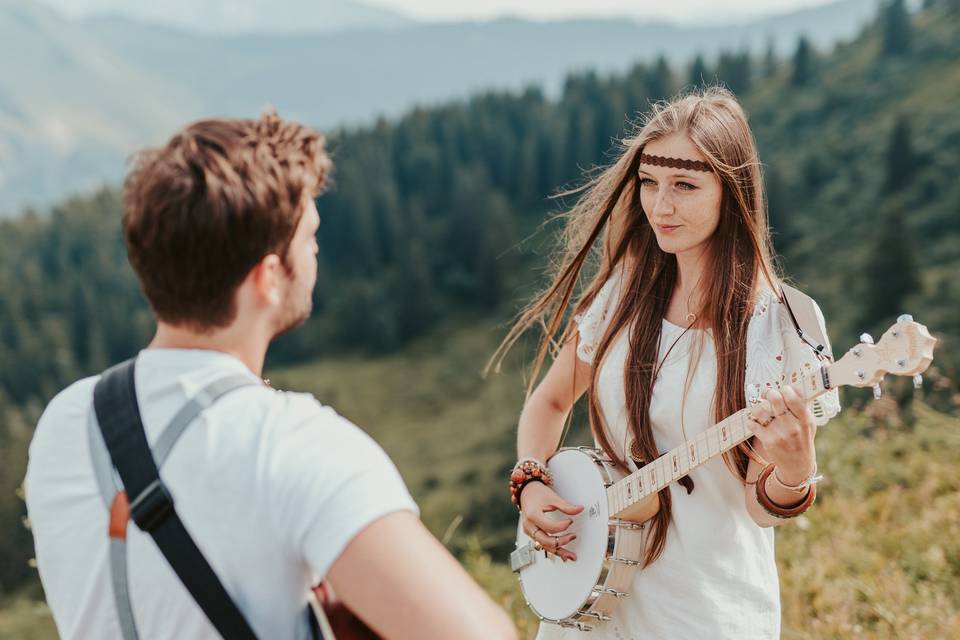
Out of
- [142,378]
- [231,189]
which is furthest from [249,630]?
[231,189]

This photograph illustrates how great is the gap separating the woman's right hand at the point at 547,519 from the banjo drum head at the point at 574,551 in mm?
39

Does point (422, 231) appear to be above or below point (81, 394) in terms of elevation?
below

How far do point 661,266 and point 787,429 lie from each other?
3.39ft

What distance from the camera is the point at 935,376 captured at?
5.67m

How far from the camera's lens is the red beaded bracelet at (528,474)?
12.1 feet

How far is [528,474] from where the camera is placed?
12.1 ft

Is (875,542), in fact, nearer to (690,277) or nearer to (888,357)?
(690,277)

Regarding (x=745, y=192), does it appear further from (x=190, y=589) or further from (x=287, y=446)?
(x=190, y=589)

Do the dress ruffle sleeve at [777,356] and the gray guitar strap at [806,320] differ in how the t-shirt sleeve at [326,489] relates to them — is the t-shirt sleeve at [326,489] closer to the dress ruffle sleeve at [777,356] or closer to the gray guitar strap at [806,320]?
the dress ruffle sleeve at [777,356]

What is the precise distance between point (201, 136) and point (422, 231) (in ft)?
308

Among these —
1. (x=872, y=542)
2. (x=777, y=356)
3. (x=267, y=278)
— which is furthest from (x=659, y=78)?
(x=267, y=278)

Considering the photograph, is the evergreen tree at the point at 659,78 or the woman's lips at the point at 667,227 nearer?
the woman's lips at the point at 667,227

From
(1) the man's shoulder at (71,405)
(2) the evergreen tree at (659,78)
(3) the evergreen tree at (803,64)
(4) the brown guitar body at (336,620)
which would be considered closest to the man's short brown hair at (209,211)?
(1) the man's shoulder at (71,405)

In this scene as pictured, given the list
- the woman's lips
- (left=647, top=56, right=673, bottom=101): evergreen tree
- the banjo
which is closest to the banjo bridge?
the banjo
